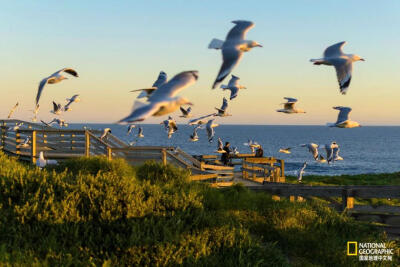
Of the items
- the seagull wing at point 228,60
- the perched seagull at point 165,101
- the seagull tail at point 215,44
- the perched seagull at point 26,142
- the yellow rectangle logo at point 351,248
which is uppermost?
the seagull tail at point 215,44

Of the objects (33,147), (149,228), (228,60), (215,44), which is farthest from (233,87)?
(33,147)

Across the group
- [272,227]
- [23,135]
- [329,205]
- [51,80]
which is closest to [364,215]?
[329,205]

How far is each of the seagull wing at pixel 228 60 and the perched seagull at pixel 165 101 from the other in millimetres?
345

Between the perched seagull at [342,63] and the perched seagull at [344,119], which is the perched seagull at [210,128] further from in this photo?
the perched seagull at [342,63]

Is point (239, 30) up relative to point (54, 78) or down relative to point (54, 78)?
up

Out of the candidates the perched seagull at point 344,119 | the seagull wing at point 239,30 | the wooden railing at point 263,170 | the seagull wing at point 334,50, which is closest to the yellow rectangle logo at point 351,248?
the perched seagull at point 344,119

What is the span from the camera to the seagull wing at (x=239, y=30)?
691 centimetres

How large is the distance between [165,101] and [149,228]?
503 cm

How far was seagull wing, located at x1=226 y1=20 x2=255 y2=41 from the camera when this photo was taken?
272 inches

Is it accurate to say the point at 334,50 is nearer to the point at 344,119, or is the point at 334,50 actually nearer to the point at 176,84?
the point at 344,119

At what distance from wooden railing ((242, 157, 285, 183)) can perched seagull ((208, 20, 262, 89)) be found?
701 inches

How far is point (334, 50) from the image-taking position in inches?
340

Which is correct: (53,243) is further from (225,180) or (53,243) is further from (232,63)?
(225,180)

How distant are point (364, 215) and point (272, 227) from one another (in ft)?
10.2
